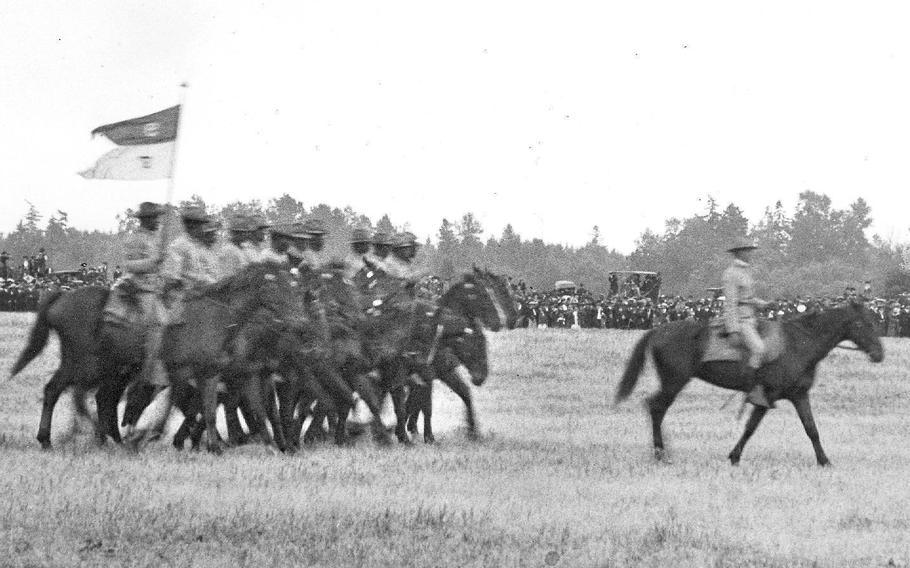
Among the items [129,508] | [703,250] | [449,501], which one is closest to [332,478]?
[449,501]

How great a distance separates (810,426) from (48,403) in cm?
887

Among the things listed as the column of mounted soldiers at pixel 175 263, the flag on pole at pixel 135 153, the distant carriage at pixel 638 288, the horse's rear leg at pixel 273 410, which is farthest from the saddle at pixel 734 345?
the distant carriage at pixel 638 288

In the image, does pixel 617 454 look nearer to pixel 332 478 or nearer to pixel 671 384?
pixel 671 384

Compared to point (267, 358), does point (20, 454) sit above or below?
below

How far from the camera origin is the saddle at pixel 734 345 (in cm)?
1686

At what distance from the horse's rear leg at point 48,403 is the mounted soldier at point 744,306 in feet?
25.2

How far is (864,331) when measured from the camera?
17.4m

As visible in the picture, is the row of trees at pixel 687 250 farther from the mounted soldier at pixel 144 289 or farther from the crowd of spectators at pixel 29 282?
the mounted soldier at pixel 144 289

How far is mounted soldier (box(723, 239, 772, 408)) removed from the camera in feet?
54.6

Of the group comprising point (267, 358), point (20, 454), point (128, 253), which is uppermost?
point (128, 253)

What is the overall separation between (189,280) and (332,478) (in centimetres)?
352

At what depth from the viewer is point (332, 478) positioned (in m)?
13.3

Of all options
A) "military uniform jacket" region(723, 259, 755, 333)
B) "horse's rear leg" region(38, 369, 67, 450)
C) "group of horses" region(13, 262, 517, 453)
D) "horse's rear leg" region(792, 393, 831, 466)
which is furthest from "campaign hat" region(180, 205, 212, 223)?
"horse's rear leg" region(792, 393, 831, 466)

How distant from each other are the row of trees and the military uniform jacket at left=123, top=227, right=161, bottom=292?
61.4m
